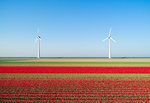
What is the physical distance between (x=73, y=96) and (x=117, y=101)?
3.03 metres

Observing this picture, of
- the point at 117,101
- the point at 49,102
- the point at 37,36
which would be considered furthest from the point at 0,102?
the point at 37,36

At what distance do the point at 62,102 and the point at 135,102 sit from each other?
14.9 ft

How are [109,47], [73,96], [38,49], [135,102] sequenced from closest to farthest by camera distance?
1. [135,102]
2. [73,96]
3. [109,47]
4. [38,49]

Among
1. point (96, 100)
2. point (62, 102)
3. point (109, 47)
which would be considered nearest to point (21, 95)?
point (62, 102)

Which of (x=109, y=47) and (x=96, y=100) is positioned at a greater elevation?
(x=109, y=47)

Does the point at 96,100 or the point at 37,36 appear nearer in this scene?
the point at 96,100

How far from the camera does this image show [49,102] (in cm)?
905

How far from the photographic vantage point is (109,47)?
78.1 m

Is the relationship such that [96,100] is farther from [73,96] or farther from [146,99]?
[146,99]

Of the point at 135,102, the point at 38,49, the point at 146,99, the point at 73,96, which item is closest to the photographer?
the point at 135,102

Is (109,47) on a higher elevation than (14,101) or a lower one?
higher

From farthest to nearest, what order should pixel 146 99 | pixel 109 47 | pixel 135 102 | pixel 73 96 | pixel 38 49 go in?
pixel 38 49, pixel 109 47, pixel 73 96, pixel 146 99, pixel 135 102

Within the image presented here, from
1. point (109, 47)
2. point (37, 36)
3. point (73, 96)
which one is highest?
point (37, 36)

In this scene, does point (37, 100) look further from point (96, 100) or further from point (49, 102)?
point (96, 100)
